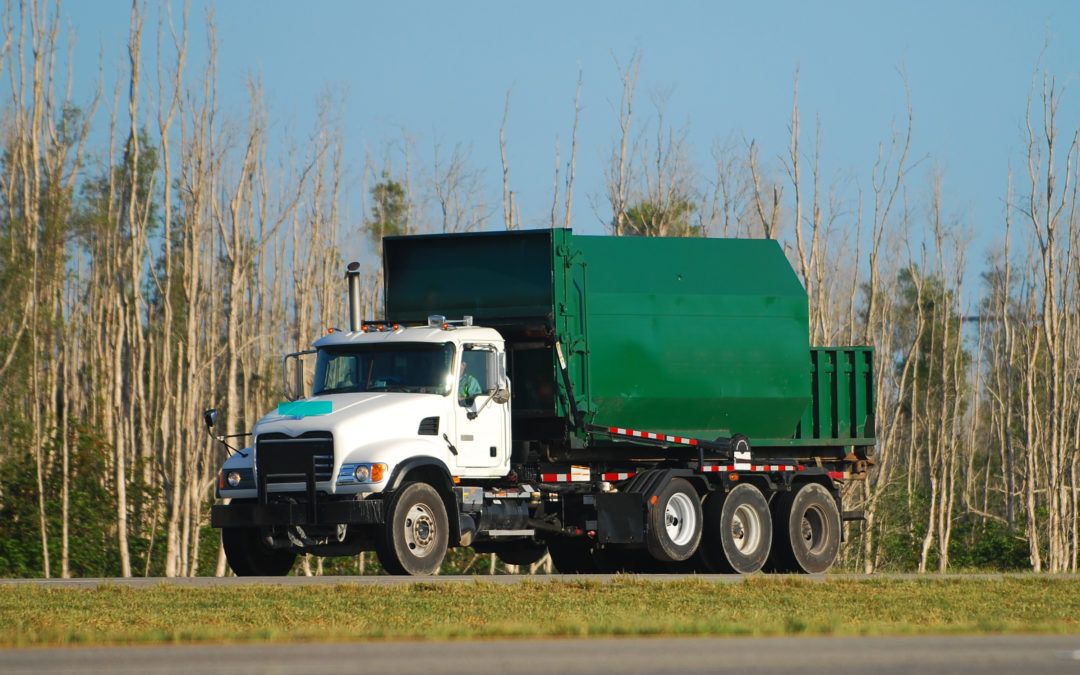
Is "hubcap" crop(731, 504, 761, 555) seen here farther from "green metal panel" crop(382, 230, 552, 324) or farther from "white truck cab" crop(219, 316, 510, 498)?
"green metal panel" crop(382, 230, 552, 324)

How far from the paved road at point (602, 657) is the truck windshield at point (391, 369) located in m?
8.60

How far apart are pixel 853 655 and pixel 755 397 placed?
477 inches

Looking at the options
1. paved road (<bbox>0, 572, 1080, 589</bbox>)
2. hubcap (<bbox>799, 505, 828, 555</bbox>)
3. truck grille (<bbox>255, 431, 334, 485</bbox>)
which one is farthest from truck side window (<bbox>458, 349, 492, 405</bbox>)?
hubcap (<bbox>799, 505, 828, 555</bbox>)

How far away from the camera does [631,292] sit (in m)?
21.5

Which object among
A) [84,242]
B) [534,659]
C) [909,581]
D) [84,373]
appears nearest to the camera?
[534,659]

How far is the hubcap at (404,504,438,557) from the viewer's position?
63.2ft

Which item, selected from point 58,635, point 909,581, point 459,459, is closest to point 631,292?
point 459,459

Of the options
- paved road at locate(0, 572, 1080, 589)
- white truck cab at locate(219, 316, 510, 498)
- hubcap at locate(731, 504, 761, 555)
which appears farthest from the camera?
hubcap at locate(731, 504, 761, 555)

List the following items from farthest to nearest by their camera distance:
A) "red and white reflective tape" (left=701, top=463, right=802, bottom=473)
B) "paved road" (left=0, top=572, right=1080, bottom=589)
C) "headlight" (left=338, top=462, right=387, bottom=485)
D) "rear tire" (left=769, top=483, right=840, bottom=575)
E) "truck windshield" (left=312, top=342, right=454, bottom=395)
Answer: "rear tire" (left=769, top=483, right=840, bottom=575) → "red and white reflective tape" (left=701, top=463, right=802, bottom=473) → "truck windshield" (left=312, top=342, right=454, bottom=395) → "headlight" (left=338, top=462, right=387, bottom=485) → "paved road" (left=0, top=572, right=1080, bottom=589)

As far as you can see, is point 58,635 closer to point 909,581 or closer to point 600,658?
point 600,658

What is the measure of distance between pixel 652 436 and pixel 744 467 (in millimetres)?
1770

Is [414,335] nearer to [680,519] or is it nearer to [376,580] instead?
[376,580]

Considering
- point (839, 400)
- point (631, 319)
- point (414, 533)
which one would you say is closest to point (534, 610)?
point (414, 533)

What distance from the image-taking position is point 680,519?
22234 mm
